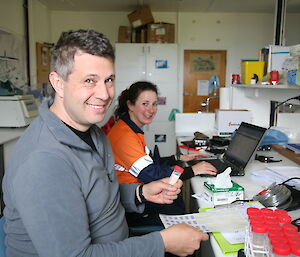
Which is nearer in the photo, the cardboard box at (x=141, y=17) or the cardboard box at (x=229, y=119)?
the cardboard box at (x=229, y=119)

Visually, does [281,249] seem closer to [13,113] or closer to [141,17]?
[13,113]

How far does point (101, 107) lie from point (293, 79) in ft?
4.05

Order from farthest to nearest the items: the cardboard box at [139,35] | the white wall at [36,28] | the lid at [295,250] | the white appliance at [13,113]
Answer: the cardboard box at [139,35]
the white wall at [36,28]
the white appliance at [13,113]
the lid at [295,250]

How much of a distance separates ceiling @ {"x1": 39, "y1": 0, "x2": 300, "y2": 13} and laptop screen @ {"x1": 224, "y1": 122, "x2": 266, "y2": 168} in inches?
137

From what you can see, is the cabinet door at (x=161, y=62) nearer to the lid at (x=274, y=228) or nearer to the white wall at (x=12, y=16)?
the white wall at (x=12, y=16)

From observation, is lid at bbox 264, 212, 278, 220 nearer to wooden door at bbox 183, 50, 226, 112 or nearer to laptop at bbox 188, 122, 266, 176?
laptop at bbox 188, 122, 266, 176

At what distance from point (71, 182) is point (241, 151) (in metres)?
1.30

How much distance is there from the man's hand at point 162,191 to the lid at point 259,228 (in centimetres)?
51

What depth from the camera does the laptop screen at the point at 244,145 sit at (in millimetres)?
1730

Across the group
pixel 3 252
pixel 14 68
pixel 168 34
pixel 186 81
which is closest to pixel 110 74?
pixel 3 252

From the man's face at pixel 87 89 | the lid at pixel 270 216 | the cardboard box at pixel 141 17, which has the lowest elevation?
the lid at pixel 270 216

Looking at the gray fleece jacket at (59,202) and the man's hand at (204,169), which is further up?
the gray fleece jacket at (59,202)

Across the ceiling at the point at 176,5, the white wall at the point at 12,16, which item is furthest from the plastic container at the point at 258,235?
the ceiling at the point at 176,5

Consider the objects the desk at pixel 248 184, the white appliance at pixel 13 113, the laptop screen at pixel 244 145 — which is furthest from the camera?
the white appliance at pixel 13 113
